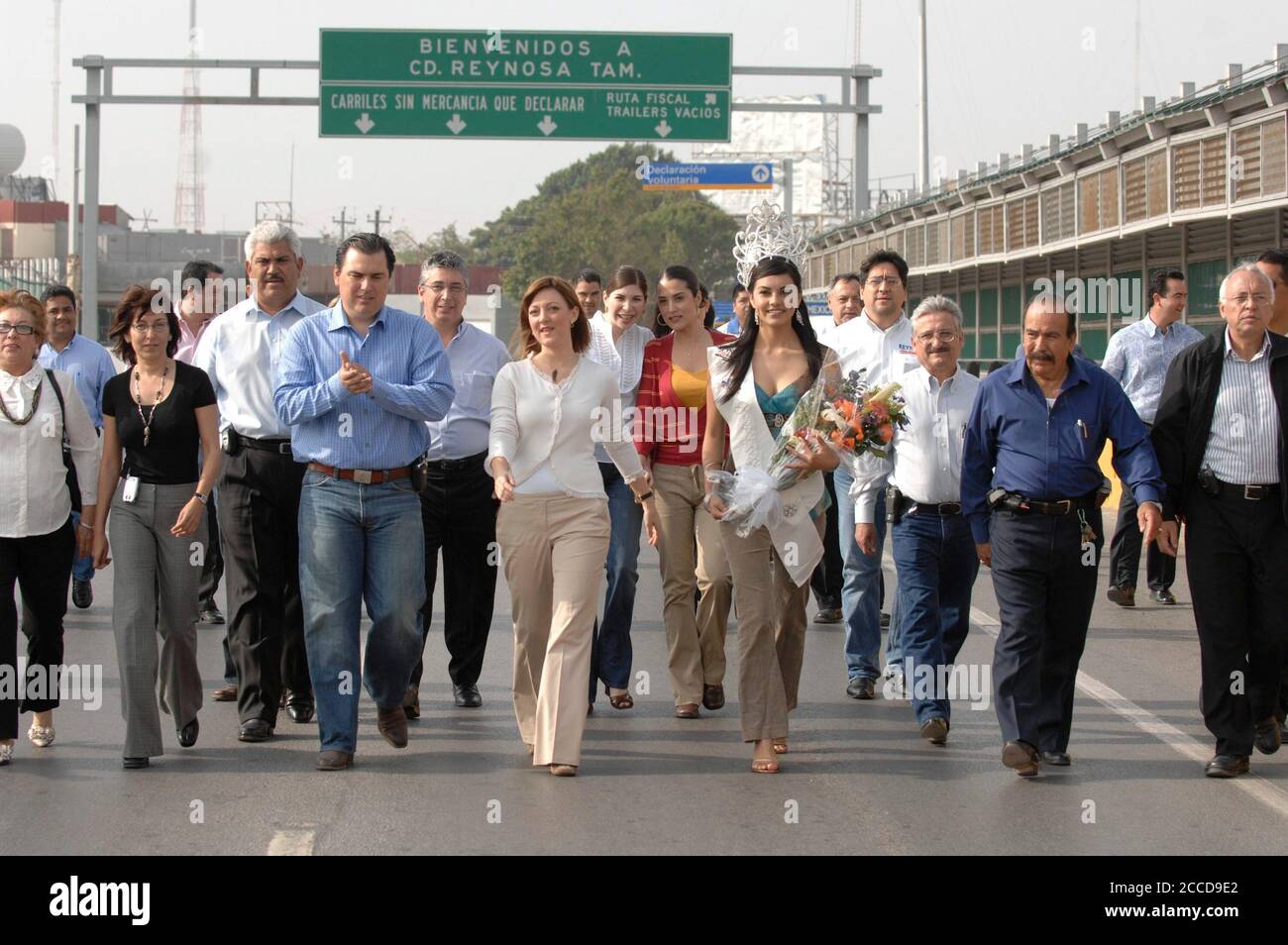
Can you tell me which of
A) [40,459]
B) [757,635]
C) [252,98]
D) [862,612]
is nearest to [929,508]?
[862,612]

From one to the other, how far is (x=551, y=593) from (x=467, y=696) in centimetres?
139

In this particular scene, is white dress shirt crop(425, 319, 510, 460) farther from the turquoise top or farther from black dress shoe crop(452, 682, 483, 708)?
the turquoise top

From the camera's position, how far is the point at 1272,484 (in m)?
7.75

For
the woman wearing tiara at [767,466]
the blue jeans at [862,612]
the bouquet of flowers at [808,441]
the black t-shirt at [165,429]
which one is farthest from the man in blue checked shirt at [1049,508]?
the black t-shirt at [165,429]

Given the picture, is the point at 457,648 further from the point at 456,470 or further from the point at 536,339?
the point at 536,339

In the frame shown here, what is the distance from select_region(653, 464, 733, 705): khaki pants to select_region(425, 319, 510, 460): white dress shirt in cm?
89

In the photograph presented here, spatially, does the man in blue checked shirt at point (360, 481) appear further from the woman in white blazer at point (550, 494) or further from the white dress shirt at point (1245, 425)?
the white dress shirt at point (1245, 425)

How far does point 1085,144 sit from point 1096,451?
15.7 m

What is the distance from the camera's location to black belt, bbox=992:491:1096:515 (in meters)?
7.62

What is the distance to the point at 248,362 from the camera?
865cm

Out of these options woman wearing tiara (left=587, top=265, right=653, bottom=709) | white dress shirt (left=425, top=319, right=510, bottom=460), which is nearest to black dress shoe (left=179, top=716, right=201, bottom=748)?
white dress shirt (left=425, top=319, right=510, bottom=460)

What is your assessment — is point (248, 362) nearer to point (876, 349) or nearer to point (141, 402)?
point (141, 402)

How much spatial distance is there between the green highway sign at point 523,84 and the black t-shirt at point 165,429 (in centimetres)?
2246

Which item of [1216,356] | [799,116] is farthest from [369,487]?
[799,116]
